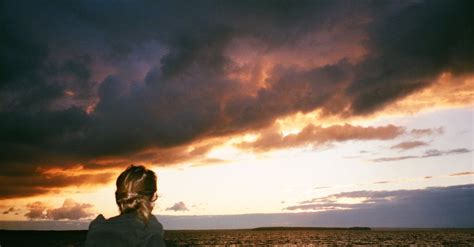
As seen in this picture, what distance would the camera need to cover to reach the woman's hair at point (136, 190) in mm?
2395

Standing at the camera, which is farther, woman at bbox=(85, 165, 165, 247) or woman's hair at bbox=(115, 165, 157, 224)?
woman's hair at bbox=(115, 165, 157, 224)

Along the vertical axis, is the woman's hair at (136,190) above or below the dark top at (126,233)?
above

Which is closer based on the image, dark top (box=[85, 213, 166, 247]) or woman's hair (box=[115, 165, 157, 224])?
dark top (box=[85, 213, 166, 247])

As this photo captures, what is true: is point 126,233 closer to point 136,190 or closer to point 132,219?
point 132,219

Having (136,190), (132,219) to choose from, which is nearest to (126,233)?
(132,219)

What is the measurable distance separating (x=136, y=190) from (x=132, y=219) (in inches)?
7.9

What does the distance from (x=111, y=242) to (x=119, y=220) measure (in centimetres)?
13

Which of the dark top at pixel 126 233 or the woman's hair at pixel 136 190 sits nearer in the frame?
the dark top at pixel 126 233

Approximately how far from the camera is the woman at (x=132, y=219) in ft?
7.32

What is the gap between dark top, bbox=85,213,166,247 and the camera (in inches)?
87.5

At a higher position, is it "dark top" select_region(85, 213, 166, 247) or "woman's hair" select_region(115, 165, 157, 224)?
"woman's hair" select_region(115, 165, 157, 224)

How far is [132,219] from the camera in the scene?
2.31m

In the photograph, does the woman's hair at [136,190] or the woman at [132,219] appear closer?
the woman at [132,219]

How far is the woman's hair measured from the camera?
7.86 feet
